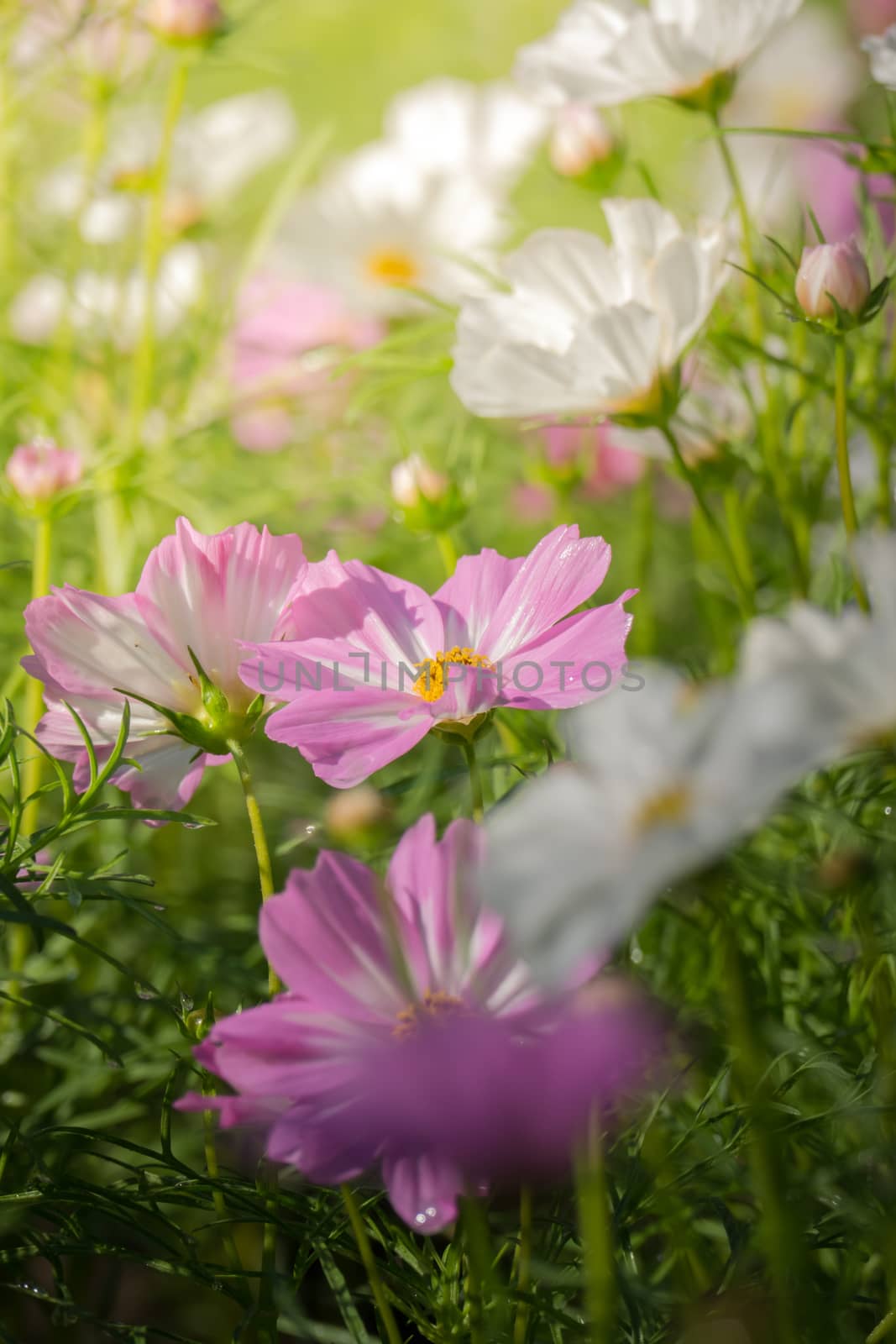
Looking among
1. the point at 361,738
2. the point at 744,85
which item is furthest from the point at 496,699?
the point at 744,85

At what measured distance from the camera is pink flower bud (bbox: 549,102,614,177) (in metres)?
0.49

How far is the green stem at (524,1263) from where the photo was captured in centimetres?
22

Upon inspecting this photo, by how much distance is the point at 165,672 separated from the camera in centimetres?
27

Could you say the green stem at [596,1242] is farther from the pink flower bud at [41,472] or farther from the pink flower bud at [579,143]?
the pink flower bud at [579,143]

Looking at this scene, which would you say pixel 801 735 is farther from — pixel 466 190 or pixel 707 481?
pixel 466 190

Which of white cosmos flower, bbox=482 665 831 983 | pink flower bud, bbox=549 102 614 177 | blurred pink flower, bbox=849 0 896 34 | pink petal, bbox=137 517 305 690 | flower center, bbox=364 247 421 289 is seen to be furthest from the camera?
blurred pink flower, bbox=849 0 896 34

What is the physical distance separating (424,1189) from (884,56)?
0.95ft

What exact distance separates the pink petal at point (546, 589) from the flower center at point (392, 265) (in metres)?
0.60

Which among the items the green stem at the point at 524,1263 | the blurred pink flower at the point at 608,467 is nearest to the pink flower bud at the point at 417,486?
the green stem at the point at 524,1263

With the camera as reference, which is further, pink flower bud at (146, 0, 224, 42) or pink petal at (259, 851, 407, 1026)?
pink flower bud at (146, 0, 224, 42)

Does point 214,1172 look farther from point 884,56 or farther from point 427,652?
point 884,56

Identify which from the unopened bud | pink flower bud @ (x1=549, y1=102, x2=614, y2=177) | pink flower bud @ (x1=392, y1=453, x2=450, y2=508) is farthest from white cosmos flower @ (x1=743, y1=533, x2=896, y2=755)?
pink flower bud @ (x1=549, y1=102, x2=614, y2=177)

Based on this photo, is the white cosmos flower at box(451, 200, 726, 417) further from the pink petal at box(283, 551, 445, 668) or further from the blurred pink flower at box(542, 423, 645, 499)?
the blurred pink flower at box(542, 423, 645, 499)

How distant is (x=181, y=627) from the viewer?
0.27m
